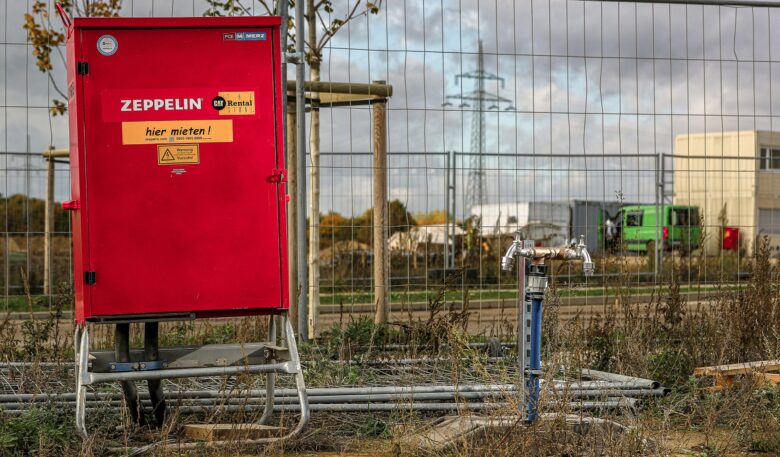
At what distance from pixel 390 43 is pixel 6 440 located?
210 inches

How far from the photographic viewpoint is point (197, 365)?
17.6 ft

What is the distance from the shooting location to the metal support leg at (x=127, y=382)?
5.39m

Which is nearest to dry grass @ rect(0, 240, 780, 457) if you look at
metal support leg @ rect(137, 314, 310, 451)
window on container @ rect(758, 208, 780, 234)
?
metal support leg @ rect(137, 314, 310, 451)

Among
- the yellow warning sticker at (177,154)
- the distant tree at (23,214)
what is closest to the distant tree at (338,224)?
the distant tree at (23,214)

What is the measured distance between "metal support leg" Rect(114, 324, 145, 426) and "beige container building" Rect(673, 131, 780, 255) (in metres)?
7.70

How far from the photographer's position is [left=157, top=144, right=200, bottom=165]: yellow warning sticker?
5082 mm

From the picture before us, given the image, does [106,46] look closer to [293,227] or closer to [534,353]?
[534,353]

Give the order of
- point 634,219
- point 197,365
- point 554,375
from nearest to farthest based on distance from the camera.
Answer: point 197,365 < point 554,375 < point 634,219

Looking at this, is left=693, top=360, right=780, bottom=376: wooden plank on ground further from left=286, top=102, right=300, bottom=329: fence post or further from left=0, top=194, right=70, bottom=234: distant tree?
left=0, top=194, right=70, bottom=234: distant tree

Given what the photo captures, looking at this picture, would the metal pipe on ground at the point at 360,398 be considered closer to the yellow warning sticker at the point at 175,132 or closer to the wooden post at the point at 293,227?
the yellow warning sticker at the point at 175,132

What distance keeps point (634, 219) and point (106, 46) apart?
750cm

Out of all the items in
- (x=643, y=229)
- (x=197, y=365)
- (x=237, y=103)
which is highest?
(x=237, y=103)

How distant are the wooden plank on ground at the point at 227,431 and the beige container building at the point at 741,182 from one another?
7.62 metres

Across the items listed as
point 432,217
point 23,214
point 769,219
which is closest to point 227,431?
point 432,217
